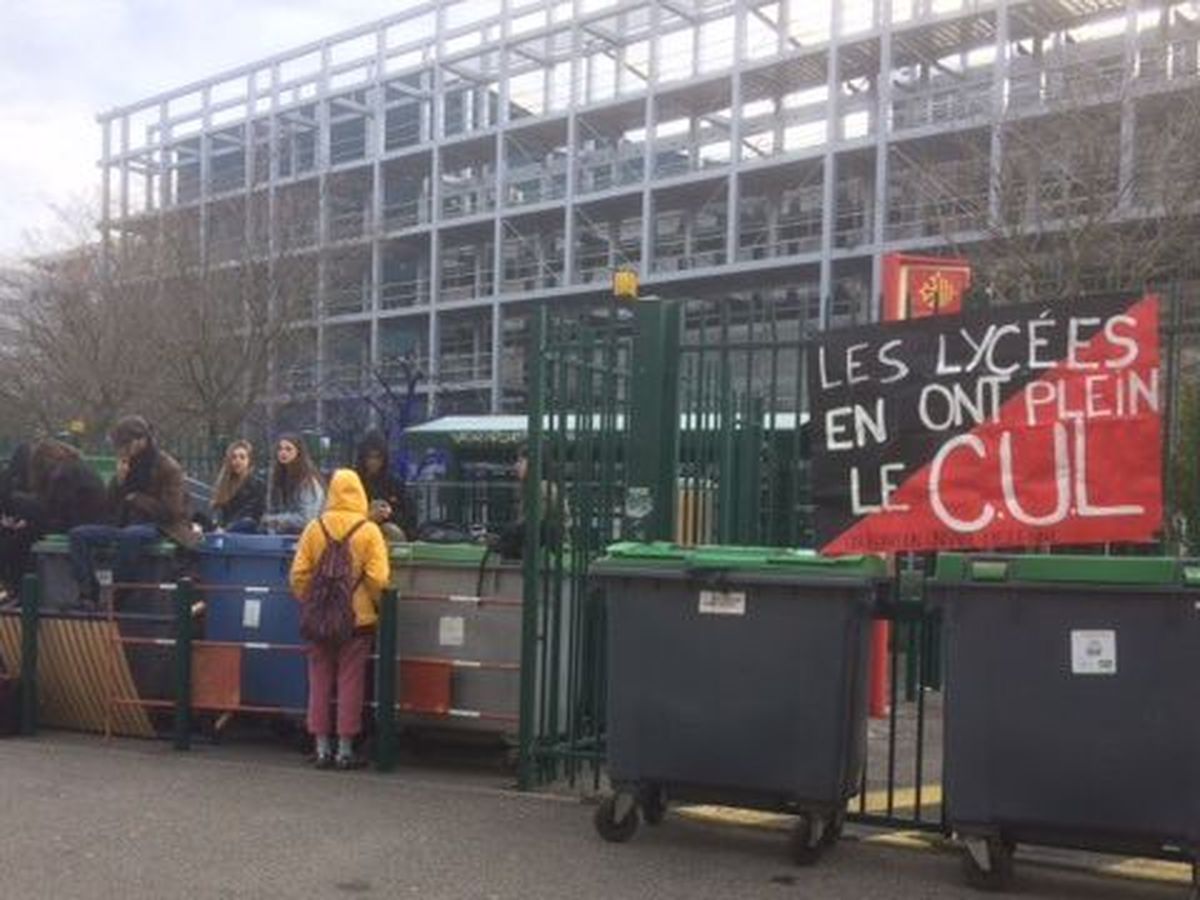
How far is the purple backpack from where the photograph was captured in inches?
287

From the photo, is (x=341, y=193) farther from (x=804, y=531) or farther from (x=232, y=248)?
(x=804, y=531)

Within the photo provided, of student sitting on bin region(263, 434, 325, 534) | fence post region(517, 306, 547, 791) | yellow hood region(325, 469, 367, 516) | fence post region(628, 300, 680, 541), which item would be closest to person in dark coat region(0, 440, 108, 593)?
student sitting on bin region(263, 434, 325, 534)

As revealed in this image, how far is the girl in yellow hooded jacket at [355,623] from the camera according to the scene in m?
7.40

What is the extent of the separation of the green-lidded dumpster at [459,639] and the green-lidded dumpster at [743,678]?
68.0 inches

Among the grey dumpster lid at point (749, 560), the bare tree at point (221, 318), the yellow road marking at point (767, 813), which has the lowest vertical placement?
the yellow road marking at point (767, 813)

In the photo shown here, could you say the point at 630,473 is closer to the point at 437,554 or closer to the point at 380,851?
the point at 437,554

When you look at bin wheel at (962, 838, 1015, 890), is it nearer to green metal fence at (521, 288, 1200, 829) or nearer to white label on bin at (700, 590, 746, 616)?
green metal fence at (521, 288, 1200, 829)

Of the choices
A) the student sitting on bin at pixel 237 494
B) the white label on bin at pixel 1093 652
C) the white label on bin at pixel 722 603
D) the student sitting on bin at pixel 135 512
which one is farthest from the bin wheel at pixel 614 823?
the student sitting on bin at pixel 237 494

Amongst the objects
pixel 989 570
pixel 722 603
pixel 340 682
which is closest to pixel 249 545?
pixel 340 682

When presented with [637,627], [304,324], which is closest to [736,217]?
[304,324]

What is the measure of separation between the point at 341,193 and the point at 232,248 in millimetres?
22458

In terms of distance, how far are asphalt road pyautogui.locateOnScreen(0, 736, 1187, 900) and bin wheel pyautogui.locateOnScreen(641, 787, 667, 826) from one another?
0.19ft

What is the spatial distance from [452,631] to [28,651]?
274 centimetres

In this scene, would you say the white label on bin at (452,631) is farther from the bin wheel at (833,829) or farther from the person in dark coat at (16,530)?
the person in dark coat at (16,530)
